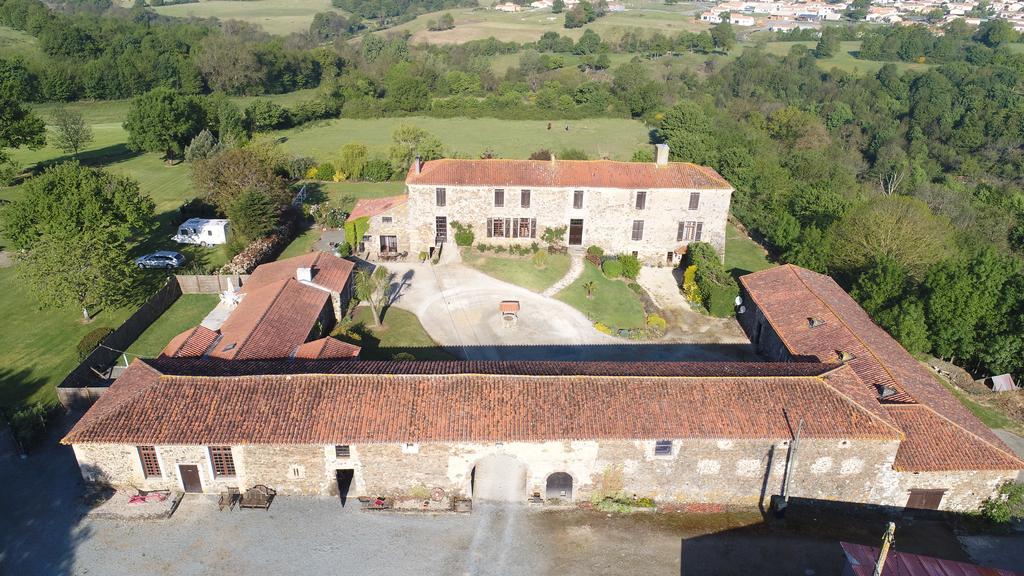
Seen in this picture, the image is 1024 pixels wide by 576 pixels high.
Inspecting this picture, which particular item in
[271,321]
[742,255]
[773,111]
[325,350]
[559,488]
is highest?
[271,321]

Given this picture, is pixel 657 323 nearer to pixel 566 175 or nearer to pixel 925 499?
pixel 566 175

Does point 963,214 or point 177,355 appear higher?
point 177,355

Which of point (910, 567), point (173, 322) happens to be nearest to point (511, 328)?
point (173, 322)

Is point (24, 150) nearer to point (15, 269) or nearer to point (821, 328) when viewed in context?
point (15, 269)

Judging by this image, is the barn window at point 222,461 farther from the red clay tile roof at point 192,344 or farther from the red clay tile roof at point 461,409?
the red clay tile roof at point 192,344

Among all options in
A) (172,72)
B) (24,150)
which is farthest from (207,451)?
(172,72)

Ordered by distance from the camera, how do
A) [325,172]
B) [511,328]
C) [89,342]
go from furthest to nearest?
1. [325,172]
2. [511,328]
3. [89,342]
